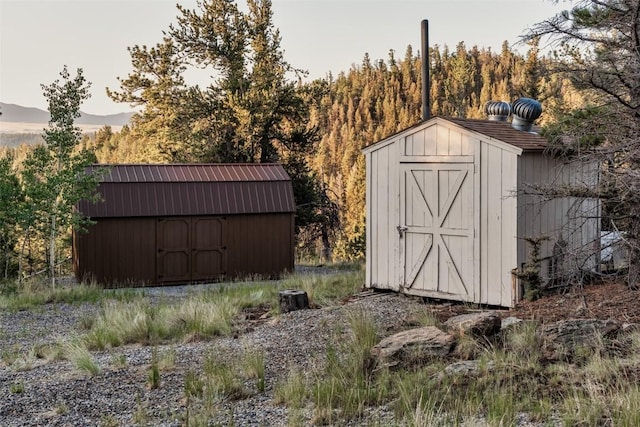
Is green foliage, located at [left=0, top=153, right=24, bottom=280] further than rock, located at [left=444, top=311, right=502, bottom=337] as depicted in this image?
Yes

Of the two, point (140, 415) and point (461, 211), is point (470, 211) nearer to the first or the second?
point (461, 211)

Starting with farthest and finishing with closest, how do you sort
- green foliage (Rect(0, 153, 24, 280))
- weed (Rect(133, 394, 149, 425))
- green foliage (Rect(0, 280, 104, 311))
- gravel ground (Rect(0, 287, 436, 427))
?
green foliage (Rect(0, 153, 24, 280)) → green foliage (Rect(0, 280, 104, 311)) → gravel ground (Rect(0, 287, 436, 427)) → weed (Rect(133, 394, 149, 425))

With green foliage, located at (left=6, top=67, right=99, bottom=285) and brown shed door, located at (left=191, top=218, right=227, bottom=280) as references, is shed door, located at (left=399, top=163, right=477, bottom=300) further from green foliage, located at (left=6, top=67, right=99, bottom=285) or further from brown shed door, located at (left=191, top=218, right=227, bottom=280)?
green foliage, located at (left=6, top=67, right=99, bottom=285)

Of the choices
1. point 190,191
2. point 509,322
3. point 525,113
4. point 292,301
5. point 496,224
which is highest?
point 525,113

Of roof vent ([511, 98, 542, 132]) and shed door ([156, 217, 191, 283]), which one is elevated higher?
roof vent ([511, 98, 542, 132])

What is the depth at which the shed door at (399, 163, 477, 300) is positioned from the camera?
9805 mm

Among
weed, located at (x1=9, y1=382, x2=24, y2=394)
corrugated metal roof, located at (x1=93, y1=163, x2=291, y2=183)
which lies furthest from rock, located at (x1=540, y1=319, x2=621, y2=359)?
corrugated metal roof, located at (x1=93, y1=163, x2=291, y2=183)

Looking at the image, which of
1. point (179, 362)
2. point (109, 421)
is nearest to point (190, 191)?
point (179, 362)

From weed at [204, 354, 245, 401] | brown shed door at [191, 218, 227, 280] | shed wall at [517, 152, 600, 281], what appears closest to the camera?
weed at [204, 354, 245, 401]

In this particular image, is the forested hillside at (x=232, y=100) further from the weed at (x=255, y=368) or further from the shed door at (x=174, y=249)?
the weed at (x=255, y=368)

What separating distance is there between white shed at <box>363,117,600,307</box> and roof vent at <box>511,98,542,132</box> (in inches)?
14.7

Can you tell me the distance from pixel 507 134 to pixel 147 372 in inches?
256

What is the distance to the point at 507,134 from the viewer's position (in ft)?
32.8

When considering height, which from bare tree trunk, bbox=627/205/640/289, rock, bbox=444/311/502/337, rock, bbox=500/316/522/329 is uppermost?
bare tree trunk, bbox=627/205/640/289
